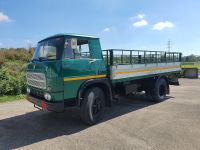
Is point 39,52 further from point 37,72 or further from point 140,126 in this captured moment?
point 140,126

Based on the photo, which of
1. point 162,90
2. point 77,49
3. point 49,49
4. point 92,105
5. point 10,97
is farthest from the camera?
point 10,97

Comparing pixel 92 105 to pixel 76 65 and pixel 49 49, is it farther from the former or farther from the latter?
pixel 49 49

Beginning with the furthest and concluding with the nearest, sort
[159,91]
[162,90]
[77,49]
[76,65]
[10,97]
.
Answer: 1. [10,97]
2. [162,90]
3. [159,91]
4. [77,49]
5. [76,65]

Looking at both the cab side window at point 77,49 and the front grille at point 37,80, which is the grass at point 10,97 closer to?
the front grille at point 37,80

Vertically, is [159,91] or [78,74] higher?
[78,74]

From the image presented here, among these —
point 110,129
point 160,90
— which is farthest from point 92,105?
point 160,90

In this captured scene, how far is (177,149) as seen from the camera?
14.4 feet

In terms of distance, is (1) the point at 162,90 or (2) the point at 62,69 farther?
(1) the point at 162,90

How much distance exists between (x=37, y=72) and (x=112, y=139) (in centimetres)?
265

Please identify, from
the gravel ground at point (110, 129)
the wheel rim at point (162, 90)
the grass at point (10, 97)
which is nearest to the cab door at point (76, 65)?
the gravel ground at point (110, 129)

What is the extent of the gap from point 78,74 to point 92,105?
1.05m

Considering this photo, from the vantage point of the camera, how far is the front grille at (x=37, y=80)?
552 cm

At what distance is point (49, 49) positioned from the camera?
5844mm

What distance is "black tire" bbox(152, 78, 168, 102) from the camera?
910 centimetres
